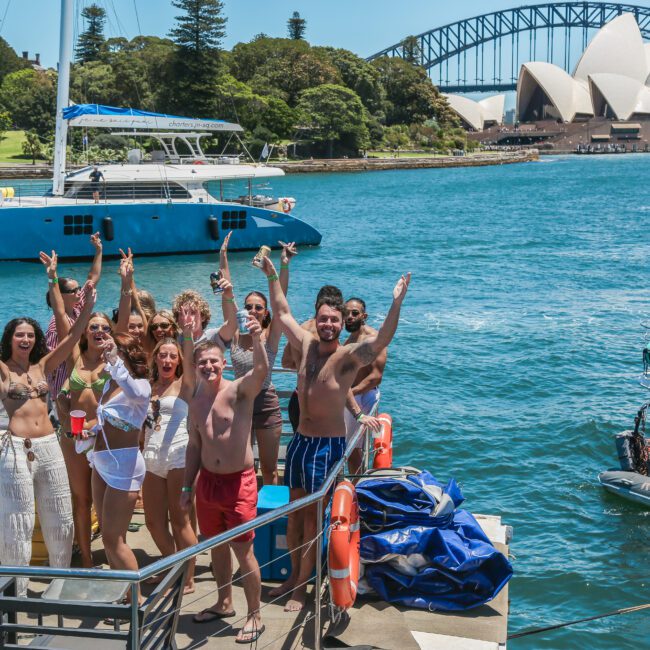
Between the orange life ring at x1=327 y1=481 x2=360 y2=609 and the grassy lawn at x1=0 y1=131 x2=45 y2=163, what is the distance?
270ft

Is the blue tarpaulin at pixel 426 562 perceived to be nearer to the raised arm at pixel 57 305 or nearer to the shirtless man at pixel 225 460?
the shirtless man at pixel 225 460

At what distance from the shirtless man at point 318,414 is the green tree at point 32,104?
87864mm

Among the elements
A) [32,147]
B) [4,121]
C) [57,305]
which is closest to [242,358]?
[57,305]

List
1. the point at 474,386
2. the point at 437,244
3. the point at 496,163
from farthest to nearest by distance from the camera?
the point at 496,163 → the point at 437,244 → the point at 474,386

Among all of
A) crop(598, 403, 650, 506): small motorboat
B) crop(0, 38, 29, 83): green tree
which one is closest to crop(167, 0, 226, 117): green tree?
crop(0, 38, 29, 83): green tree

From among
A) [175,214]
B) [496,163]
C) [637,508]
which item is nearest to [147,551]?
[637,508]

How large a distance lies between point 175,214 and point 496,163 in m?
89.3

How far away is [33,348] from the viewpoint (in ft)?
19.5

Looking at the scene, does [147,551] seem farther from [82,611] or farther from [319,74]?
[319,74]

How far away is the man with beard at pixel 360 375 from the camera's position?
282 inches

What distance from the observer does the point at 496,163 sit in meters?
119

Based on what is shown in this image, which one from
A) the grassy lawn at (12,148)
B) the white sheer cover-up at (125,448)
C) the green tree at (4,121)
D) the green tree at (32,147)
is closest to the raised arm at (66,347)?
the white sheer cover-up at (125,448)

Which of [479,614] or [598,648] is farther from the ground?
[479,614]

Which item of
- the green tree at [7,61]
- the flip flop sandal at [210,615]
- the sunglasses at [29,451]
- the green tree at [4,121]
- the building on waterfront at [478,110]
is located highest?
the green tree at [7,61]
